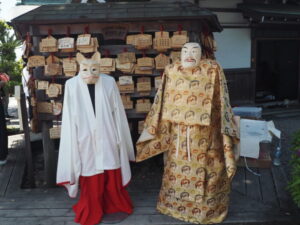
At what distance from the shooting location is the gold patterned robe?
11.9 feet

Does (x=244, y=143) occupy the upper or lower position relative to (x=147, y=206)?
upper

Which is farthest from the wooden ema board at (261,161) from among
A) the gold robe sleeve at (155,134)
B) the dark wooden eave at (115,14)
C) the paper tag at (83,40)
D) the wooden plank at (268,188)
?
the paper tag at (83,40)

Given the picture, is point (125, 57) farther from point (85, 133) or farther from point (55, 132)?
point (55, 132)

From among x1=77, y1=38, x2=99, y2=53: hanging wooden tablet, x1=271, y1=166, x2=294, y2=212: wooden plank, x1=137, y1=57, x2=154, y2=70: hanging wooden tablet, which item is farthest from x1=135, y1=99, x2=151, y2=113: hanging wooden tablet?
x1=271, y1=166, x2=294, y2=212: wooden plank

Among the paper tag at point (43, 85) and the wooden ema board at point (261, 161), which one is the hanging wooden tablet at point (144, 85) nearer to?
the paper tag at point (43, 85)

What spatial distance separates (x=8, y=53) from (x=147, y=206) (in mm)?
9253

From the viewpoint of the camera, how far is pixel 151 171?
5379 millimetres

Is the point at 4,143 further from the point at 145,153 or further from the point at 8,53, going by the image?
the point at 8,53

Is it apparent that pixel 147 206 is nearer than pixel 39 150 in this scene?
Yes

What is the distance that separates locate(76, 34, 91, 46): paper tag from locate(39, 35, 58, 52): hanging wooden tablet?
32 cm

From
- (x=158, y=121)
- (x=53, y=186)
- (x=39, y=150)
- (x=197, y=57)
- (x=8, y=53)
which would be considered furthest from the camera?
(x=8, y=53)

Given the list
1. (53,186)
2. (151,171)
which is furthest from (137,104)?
(53,186)

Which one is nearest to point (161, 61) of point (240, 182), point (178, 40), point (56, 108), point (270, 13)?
point (178, 40)

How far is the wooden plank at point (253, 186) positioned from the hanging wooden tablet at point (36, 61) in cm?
327
